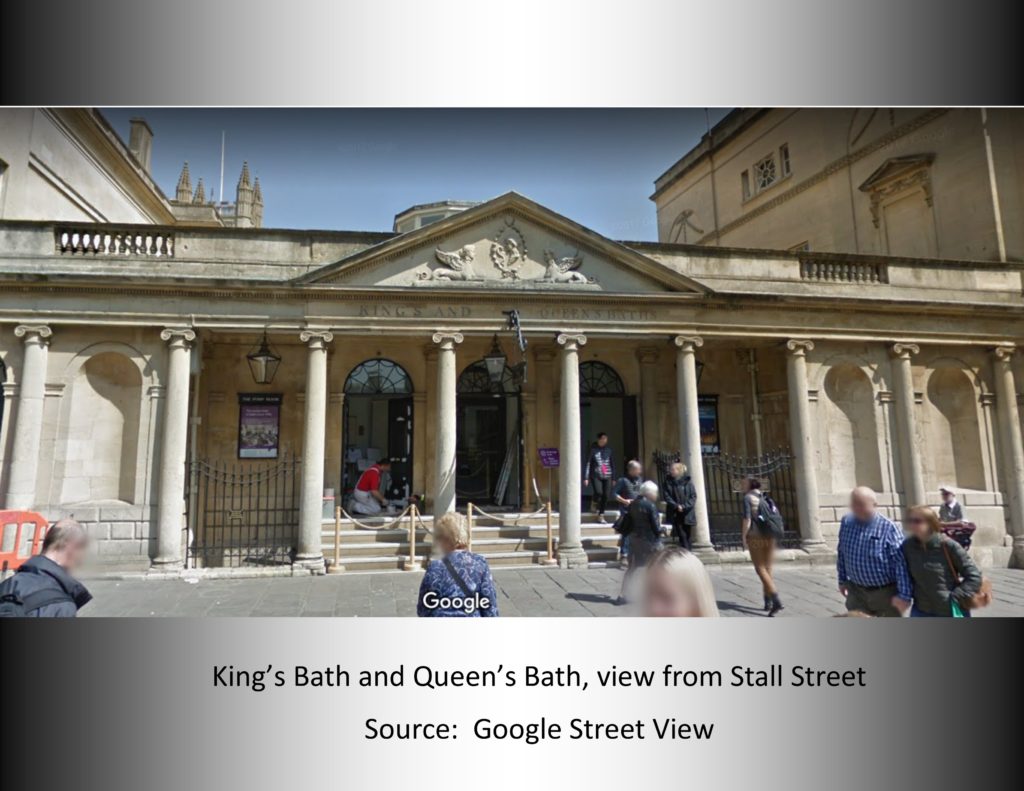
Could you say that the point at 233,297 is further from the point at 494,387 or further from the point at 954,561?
the point at 954,561

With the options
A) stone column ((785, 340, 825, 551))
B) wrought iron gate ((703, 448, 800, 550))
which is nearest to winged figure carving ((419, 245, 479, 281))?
wrought iron gate ((703, 448, 800, 550))

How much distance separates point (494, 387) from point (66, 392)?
308 inches

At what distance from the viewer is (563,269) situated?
10.7 meters

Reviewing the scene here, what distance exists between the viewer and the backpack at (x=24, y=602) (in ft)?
10.1

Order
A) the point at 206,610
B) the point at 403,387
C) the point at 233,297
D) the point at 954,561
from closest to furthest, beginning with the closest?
the point at 954,561 → the point at 206,610 → the point at 233,297 → the point at 403,387

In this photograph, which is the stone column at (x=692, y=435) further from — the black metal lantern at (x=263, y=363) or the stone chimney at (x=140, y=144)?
the stone chimney at (x=140, y=144)

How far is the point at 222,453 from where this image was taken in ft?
38.0

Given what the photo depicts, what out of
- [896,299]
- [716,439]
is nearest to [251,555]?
[716,439]

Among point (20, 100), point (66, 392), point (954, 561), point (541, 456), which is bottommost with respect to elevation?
point (954, 561)

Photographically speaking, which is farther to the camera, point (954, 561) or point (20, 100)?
point (20, 100)

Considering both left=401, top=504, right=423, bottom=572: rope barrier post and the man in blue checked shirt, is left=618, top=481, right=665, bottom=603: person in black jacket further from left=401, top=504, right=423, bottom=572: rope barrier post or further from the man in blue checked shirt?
left=401, top=504, right=423, bottom=572: rope barrier post

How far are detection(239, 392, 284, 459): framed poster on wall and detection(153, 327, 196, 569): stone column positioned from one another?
1.89 m

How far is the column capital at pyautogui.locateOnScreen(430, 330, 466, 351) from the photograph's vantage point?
10414 millimetres

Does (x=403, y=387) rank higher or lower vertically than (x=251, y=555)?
higher
